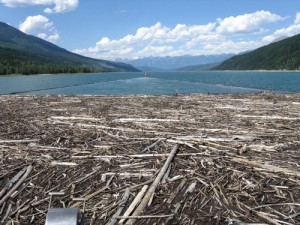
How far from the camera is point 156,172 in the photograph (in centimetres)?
706

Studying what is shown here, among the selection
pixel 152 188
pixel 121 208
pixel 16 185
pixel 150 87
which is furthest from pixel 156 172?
pixel 150 87

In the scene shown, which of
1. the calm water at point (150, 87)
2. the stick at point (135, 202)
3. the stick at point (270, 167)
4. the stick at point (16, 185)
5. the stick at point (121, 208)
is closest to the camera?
the stick at point (121, 208)

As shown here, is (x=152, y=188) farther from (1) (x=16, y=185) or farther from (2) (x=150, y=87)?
(2) (x=150, y=87)

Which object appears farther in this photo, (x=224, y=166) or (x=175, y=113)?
(x=175, y=113)

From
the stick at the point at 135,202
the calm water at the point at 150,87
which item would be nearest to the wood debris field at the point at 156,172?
the stick at the point at 135,202

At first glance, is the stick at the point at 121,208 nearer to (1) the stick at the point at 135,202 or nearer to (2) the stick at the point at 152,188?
(1) the stick at the point at 135,202

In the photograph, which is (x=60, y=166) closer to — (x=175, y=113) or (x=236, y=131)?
(x=236, y=131)

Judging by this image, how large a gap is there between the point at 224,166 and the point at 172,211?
2.14 metres

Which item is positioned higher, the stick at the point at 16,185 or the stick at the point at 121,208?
the stick at the point at 16,185

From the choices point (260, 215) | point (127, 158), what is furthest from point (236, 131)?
point (260, 215)

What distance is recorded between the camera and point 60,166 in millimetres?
7719

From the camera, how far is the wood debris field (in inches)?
222

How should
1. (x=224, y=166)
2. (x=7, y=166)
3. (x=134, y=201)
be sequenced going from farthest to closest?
(x=7, y=166)
(x=224, y=166)
(x=134, y=201)

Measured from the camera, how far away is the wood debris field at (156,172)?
5.65 m
